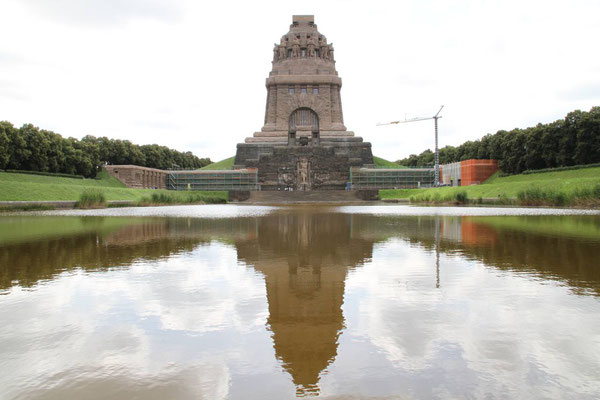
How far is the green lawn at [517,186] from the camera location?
27.4 metres

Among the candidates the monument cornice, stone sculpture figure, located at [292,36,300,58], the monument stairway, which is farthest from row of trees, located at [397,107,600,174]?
stone sculpture figure, located at [292,36,300,58]

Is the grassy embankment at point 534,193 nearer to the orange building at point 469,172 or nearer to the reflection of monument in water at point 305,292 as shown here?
the reflection of monument in water at point 305,292

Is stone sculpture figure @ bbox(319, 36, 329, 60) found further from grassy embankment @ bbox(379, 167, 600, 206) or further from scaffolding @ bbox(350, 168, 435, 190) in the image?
grassy embankment @ bbox(379, 167, 600, 206)

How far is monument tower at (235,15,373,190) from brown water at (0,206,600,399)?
59.5m

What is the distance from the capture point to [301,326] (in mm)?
4273

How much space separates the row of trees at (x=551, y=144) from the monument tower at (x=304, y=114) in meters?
20.4

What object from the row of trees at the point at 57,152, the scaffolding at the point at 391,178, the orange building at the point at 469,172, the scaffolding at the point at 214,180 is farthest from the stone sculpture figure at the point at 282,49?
the orange building at the point at 469,172

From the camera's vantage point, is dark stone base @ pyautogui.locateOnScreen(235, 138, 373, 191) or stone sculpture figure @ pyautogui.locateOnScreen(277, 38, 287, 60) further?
stone sculpture figure @ pyautogui.locateOnScreen(277, 38, 287, 60)

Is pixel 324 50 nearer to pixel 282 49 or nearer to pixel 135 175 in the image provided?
pixel 282 49

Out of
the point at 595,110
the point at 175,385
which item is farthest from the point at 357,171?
the point at 175,385

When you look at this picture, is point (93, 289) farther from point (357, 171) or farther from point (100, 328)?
point (357, 171)

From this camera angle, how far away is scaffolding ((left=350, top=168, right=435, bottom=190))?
6625 centimetres

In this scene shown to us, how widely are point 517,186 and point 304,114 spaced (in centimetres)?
5053

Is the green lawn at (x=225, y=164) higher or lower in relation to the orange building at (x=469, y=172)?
higher
